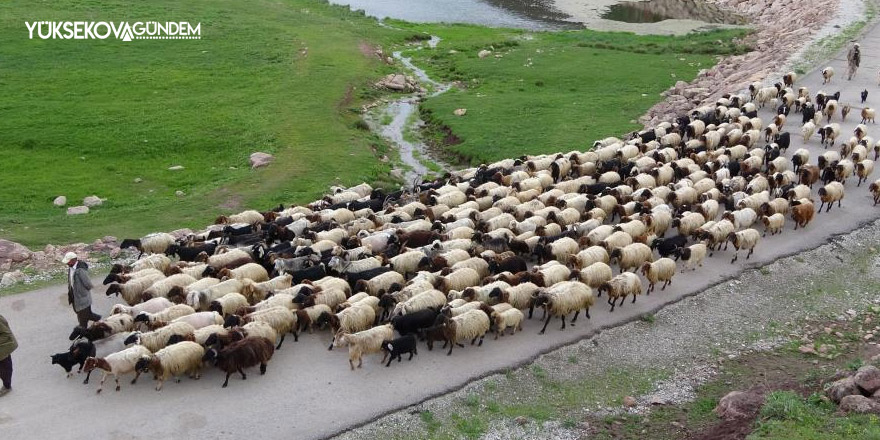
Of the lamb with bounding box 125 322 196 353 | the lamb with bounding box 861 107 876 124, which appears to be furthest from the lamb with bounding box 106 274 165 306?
the lamb with bounding box 861 107 876 124

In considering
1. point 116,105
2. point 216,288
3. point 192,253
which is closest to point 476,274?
point 216,288

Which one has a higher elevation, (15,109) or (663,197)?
(663,197)

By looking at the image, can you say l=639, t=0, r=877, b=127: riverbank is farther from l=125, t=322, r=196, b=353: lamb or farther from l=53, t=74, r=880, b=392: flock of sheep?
l=125, t=322, r=196, b=353: lamb

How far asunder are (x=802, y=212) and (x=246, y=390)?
16.5m

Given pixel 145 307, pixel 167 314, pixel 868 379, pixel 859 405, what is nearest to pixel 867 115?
pixel 868 379

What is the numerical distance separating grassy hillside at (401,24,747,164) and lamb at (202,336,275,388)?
742 inches

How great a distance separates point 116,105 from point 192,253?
19.3m

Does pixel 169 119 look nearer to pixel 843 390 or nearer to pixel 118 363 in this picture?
pixel 118 363

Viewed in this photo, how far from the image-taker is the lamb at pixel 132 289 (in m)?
17.9

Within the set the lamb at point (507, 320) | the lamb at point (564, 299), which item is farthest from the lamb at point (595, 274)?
the lamb at point (507, 320)

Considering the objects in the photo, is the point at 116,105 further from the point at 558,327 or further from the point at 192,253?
the point at 558,327

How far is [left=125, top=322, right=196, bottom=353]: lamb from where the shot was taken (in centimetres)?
1550

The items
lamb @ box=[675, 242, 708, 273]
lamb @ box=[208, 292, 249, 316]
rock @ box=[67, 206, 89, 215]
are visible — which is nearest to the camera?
lamb @ box=[208, 292, 249, 316]

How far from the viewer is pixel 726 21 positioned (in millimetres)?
64375
